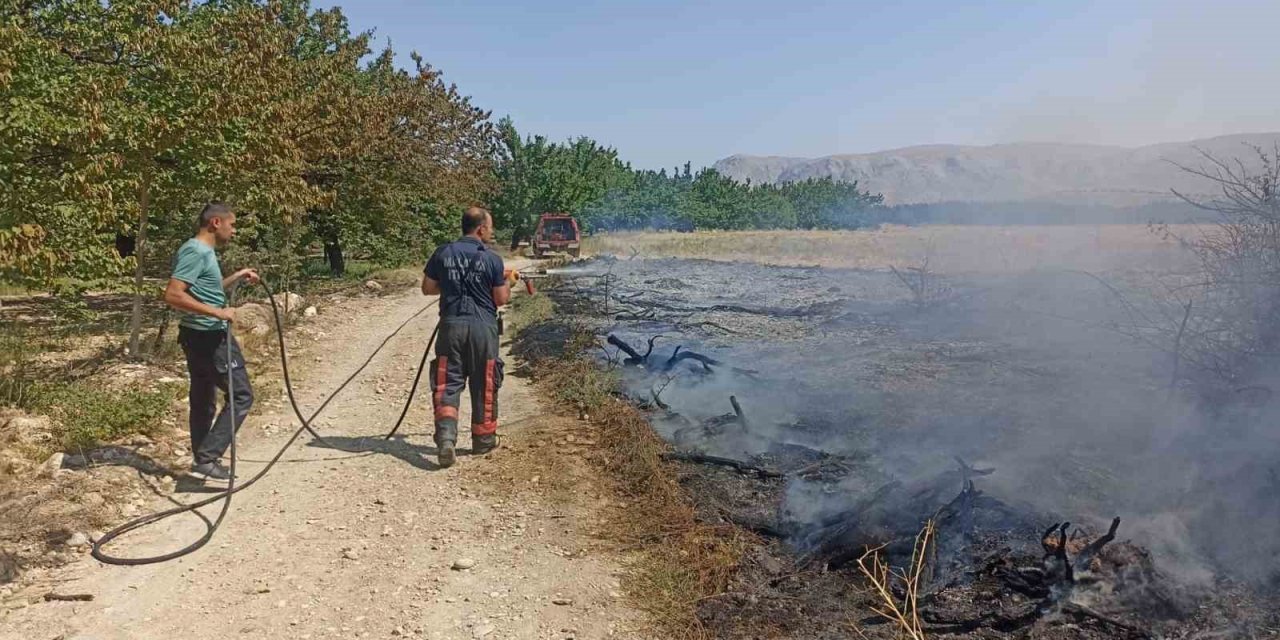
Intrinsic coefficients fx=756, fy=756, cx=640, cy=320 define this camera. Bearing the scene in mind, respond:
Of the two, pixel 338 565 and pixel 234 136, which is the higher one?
pixel 234 136

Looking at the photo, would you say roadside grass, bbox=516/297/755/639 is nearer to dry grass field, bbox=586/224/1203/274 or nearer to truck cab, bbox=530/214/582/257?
dry grass field, bbox=586/224/1203/274

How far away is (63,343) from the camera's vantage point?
9352mm

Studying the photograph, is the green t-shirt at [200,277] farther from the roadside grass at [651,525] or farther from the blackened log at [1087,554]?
the blackened log at [1087,554]

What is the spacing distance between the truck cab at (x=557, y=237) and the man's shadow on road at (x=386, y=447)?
2301 cm

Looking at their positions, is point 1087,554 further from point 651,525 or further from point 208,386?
point 208,386

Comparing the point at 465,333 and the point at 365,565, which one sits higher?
the point at 465,333

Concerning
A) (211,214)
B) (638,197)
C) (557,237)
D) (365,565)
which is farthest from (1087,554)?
(638,197)

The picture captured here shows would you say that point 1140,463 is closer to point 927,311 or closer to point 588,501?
point 588,501

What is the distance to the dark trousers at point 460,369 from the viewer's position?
18.7ft

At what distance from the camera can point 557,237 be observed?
97.9 feet

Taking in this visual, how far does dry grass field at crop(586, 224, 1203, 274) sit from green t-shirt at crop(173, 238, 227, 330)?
1375cm

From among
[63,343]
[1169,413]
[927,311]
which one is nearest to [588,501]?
[1169,413]

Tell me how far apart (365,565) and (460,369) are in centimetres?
201

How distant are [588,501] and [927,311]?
1015 centimetres
